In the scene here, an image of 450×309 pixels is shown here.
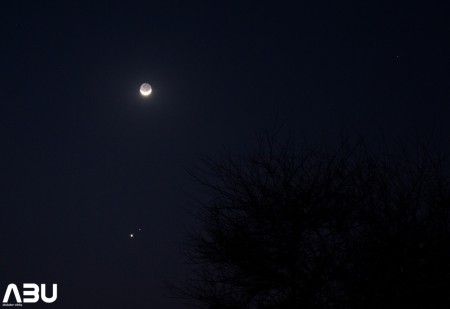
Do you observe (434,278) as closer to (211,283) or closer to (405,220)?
(405,220)

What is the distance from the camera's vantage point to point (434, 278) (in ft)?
20.8

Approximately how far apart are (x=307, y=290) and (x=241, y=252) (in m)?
1.27

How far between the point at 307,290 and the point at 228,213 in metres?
2.01

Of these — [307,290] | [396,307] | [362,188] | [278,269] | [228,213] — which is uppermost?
[228,213]

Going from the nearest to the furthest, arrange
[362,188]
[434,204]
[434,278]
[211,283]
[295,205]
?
[434,278]
[434,204]
[362,188]
[295,205]
[211,283]

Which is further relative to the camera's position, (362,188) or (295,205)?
(295,205)

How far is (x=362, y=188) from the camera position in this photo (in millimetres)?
8023

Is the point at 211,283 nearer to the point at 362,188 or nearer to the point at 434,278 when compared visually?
the point at 362,188

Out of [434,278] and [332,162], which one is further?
[332,162]

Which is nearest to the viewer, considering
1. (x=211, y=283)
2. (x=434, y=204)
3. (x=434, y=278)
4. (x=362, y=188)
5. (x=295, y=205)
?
(x=434, y=278)

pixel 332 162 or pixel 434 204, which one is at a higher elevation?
pixel 332 162

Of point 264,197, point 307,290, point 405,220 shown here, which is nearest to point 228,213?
point 264,197

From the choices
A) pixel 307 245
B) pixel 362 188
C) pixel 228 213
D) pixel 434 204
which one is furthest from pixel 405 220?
pixel 228 213

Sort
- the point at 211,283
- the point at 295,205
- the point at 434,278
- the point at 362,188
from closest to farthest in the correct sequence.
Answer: the point at 434,278 → the point at 362,188 → the point at 295,205 → the point at 211,283
